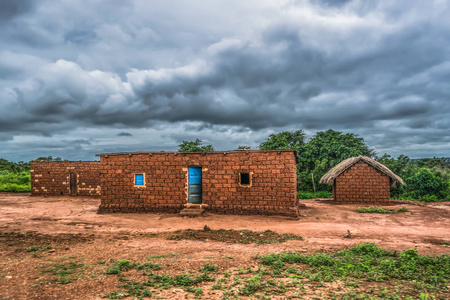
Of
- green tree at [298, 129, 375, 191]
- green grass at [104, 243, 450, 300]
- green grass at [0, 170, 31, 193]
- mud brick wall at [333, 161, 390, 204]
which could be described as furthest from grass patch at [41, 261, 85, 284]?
green grass at [0, 170, 31, 193]

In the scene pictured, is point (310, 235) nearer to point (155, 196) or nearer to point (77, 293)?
point (77, 293)

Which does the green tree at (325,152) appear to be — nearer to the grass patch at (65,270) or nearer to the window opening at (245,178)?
the window opening at (245,178)

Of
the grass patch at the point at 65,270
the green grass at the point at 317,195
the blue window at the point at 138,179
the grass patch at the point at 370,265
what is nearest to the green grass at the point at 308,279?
the grass patch at the point at 370,265

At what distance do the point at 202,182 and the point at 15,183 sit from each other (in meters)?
25.4

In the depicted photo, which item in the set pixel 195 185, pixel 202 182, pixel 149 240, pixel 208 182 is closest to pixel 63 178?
pixel 195 185

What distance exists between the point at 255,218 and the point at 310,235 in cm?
364

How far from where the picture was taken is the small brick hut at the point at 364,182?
1703 cm

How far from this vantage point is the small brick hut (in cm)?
1703

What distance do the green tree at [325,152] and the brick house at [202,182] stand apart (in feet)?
40.2

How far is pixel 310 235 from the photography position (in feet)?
29.7

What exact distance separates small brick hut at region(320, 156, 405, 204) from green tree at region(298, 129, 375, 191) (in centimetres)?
756

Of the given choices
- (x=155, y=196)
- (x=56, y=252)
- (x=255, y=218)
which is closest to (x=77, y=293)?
(x=56, y=252)

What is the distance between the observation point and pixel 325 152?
87.5ft

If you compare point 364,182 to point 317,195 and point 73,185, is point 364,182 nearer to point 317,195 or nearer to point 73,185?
point 317,195
